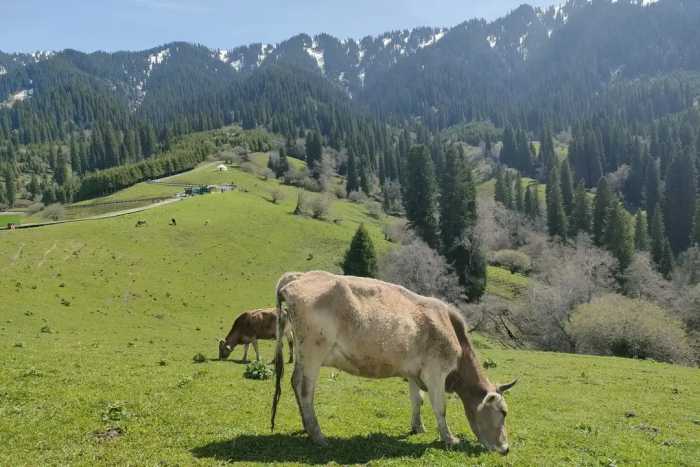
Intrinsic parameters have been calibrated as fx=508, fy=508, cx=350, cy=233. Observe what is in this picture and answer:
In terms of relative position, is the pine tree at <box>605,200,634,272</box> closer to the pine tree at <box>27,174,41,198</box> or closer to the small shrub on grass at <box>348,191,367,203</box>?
the small shrub on grass at <box>348,191,367,203</box>

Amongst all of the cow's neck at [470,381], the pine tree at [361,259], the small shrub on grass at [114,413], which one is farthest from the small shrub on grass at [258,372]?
the pine tree at [361,259]

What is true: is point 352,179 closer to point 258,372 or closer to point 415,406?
point 258,372

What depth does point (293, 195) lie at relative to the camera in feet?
402

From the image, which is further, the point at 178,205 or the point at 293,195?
the point at 293,195

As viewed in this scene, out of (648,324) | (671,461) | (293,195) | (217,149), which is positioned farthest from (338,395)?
→ (217,149)

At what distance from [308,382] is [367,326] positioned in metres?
1.74

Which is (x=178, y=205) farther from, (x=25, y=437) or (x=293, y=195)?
(x=25, y=437)

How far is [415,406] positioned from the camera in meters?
12.4

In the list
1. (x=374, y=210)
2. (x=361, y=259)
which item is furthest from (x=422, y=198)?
(x=374, y=210)

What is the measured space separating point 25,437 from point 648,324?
49306 millimetres

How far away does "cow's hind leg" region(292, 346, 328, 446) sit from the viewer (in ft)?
35.6

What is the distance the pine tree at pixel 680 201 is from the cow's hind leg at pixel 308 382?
13329cm

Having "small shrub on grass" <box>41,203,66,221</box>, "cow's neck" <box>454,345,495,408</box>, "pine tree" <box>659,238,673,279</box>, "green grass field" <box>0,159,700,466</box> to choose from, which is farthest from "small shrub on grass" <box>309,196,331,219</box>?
"cow's neck" <box>454,345,495,408</box>

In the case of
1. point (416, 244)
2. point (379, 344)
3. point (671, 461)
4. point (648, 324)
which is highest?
point (379, 344)
